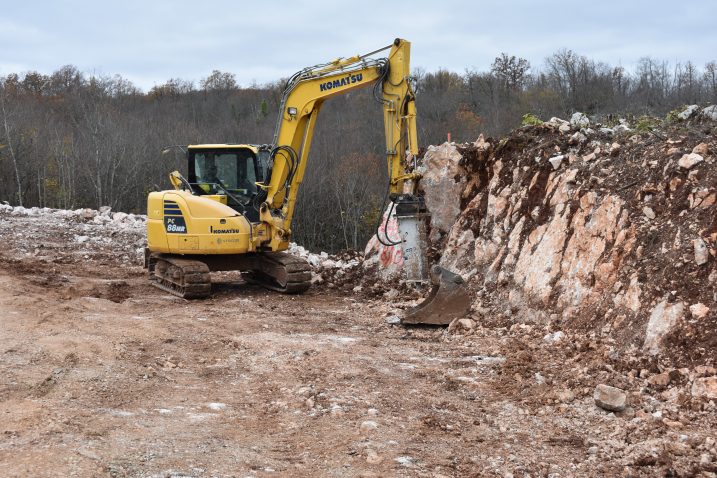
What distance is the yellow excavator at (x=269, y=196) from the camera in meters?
11.4

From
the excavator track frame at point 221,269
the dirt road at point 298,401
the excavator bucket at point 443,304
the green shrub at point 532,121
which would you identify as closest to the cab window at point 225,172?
the excavator track frame at point 221,269

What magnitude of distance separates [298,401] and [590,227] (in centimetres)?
466

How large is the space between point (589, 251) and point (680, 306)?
2.10 m

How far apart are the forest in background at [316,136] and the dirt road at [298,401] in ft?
92.9

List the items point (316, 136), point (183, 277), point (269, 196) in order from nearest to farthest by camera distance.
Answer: point (183, 277) < point (269, 196) < point (316, 136)

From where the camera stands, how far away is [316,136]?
5253 cm

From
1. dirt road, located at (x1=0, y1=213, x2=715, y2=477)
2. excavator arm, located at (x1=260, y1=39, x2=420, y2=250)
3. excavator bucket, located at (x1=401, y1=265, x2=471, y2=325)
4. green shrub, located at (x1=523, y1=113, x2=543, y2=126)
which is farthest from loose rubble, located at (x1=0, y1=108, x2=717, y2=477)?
excavator arm, located at (x1=260, y1=39, x2=420, y2=250)

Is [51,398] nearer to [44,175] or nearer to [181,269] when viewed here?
[181,269]

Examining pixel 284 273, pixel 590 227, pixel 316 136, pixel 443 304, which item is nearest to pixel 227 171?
pixel 284 273

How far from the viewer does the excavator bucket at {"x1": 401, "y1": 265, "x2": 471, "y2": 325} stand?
1005cm

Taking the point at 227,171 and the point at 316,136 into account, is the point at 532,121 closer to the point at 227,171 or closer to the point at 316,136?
the point at 227,171

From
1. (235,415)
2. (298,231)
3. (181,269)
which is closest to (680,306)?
(235,415)

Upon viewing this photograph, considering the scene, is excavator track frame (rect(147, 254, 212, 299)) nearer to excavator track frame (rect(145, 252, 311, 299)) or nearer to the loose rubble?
excavator track frame (rect(145, 252, 311, 299))

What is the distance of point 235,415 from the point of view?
21.3 feet
